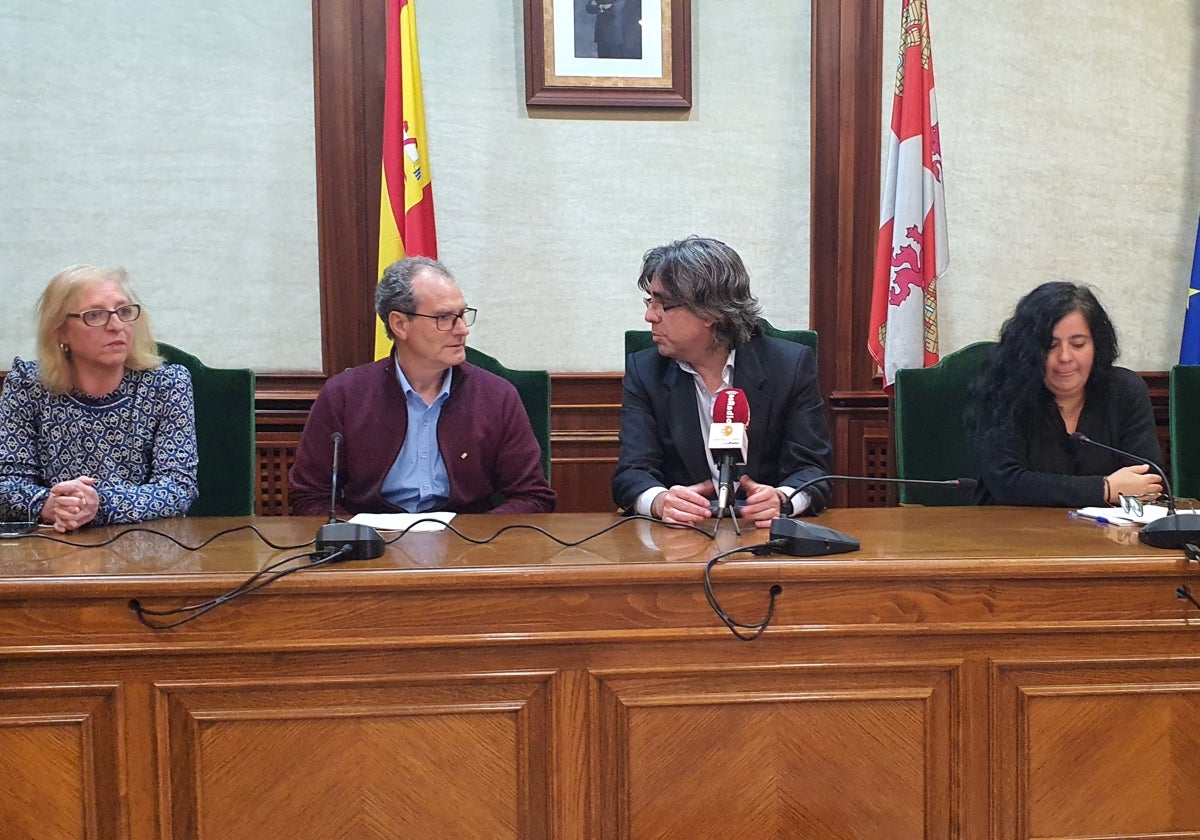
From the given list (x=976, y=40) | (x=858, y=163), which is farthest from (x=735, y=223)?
(x=976, y=40)

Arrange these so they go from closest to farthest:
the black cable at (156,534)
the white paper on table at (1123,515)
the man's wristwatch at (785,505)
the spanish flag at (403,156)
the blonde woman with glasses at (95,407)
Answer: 1. the black cable at (156,534)
2. the white paper on table at (1123,515)
3. the man's wristwatch at (785,505)
4. the blonde woman with glasses at (95,407)
5. the spanish flag at (403,156)

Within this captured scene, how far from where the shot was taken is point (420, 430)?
2486 millimetres

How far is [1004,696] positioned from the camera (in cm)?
159

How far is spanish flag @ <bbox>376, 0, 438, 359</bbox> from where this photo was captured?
10.6 ft

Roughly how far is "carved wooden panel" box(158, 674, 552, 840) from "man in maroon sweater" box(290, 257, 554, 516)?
2.87 feet

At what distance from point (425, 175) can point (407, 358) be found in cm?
99

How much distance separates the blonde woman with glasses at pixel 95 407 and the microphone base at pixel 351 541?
0.79 m

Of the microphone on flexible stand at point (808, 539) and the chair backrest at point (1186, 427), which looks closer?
the microphone on flexible stand at point (808, 539)

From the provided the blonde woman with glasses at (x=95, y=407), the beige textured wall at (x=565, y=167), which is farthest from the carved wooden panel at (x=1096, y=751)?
the beige textured wall at (x=565, y=167)

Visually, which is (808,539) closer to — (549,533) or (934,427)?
(549,533)

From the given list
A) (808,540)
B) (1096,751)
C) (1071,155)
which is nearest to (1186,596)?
(1096,751)

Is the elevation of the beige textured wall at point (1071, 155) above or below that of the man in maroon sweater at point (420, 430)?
above

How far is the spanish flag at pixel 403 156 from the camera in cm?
323

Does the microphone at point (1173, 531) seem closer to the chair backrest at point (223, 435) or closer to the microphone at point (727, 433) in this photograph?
the microphone at point (727, 433)
